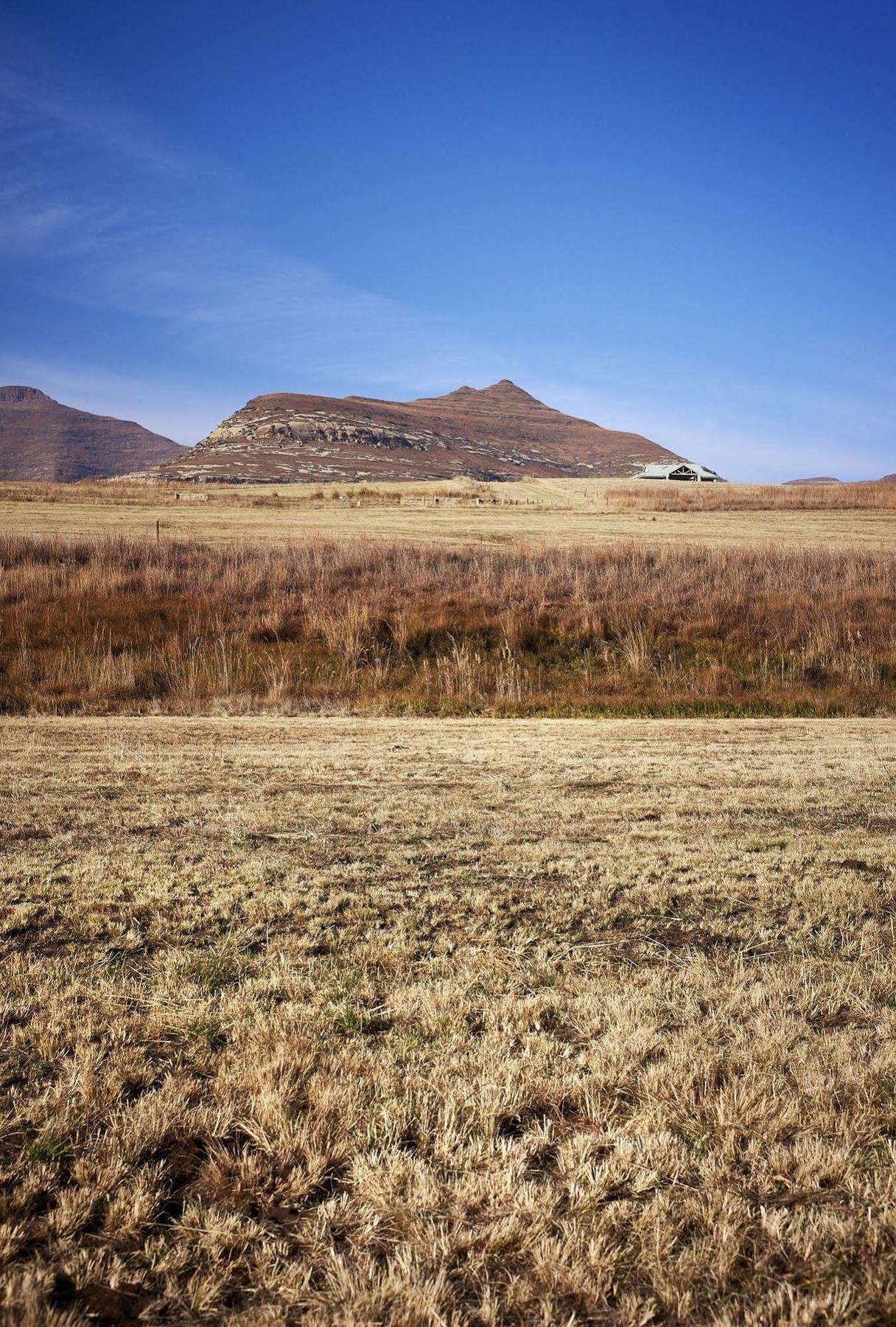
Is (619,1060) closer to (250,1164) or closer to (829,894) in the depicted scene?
(250,1164)

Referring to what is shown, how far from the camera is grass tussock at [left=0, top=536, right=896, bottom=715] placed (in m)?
16.5

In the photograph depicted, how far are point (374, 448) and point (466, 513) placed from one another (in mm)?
99382

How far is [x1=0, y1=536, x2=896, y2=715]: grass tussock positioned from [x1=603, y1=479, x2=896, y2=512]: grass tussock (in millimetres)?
30122

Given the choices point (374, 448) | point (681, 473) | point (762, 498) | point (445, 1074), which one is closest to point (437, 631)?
point (445, 1074)

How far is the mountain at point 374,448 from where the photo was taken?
4545 inches

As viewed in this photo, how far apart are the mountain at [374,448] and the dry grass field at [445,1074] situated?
101330 mm

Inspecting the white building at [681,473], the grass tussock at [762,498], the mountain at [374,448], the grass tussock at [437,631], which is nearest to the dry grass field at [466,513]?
the grass tussock at [762,498]

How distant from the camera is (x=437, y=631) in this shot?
66.2ft

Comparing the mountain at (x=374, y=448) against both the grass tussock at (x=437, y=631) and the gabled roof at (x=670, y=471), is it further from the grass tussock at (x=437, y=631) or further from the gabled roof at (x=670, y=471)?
the grass tussock at (x=437, y=631)

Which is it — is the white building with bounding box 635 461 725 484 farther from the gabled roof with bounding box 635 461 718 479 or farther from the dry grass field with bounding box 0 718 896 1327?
the dry grass field with bounding box 0 718 896 1327

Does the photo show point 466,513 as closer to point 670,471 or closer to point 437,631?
point 437,631

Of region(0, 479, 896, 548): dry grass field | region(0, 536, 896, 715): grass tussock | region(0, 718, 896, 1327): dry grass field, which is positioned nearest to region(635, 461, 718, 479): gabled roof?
region(0, 479, 896, 548): dry grass field

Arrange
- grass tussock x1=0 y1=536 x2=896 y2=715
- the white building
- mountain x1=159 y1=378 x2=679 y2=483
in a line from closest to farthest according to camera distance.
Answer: grass tussock x1=0 y1=536 x2=896 y2=715
the white building
mountain x1=159 y1=378 x2=679 y2=483

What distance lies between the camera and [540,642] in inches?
803
